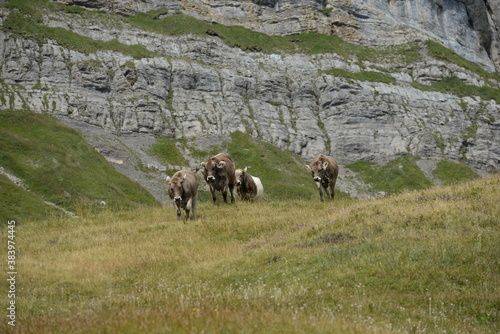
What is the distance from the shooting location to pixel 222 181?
27.9 meters

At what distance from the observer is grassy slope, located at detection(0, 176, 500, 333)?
6426 millimetres

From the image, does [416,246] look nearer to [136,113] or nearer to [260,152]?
[260,152]

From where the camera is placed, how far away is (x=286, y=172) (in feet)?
265

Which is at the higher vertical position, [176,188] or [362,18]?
[362,18]

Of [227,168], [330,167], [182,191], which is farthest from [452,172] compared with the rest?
[182,191]

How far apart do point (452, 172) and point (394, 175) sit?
13.5 metres

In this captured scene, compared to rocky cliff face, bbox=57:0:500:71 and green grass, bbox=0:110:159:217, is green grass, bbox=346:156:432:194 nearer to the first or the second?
green grass, bbox=0:110:159:217

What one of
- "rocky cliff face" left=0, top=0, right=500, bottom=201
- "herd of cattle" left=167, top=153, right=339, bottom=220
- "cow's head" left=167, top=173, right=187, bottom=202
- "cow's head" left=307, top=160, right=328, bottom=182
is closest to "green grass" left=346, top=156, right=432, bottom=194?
"rocky cliff face" left=0, top=0, right=500, bottom=201

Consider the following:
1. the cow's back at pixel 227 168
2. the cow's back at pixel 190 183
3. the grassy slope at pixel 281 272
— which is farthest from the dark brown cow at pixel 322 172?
the cow's back at pixel 190 183

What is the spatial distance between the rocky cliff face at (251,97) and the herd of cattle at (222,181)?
4987cm

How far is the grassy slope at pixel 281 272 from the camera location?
21.1 feet

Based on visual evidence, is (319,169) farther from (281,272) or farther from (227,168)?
(281,272)

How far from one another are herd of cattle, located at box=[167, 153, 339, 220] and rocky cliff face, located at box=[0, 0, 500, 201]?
4987 centimetres

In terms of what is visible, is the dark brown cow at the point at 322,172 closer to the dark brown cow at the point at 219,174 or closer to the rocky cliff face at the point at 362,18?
the dark brown cow at the point at 219,174
